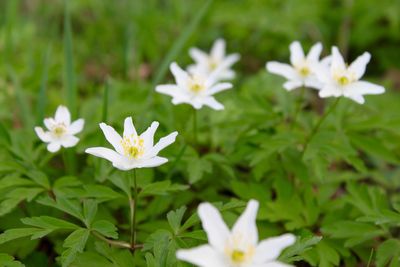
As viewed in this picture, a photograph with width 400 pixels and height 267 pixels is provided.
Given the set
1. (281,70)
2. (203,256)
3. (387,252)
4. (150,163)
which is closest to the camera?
(203,256)

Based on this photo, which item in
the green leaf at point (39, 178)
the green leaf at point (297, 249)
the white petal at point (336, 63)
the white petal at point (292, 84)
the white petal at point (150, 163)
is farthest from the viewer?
the white petal at point (292, 84)

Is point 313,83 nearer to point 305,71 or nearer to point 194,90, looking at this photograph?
point 305,71

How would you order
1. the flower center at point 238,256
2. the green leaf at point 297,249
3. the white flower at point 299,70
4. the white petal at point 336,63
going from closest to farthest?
the flower center at point 238,256
the green leaf at point 297,249
the white petal at point 336,63
the white flower at point 299,70

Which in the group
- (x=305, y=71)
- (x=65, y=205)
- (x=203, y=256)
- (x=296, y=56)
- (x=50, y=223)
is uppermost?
(x=296, y=56)

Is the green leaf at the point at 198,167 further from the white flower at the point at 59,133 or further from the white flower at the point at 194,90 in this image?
the white flower at the point at 59,133

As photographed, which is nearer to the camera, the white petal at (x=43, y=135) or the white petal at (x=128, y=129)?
the white petal at (x=128, y=129)

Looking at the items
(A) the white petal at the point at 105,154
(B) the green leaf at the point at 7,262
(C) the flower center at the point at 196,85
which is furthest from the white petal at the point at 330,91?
(B) the green leaf at the point at 7,262

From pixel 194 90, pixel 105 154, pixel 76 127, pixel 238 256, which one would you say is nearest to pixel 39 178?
pixel 76 127

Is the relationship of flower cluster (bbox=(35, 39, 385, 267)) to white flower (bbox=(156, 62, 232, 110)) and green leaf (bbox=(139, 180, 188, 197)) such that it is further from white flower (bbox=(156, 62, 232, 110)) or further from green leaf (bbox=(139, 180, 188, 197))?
green leaf (bbox=(139, 180, 188, 197))
